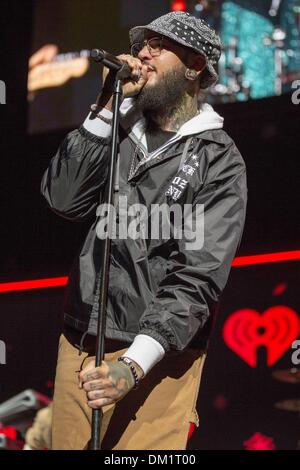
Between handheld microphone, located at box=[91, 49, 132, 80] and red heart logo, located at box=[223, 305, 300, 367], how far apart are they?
1.84m

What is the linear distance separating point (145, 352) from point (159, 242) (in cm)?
28

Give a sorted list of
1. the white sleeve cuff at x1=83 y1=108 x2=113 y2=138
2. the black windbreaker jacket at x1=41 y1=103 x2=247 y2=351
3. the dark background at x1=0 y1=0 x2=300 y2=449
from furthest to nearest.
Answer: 1. the dark background at x1=0 y1=0 x2=300 y2=449
2. the white sleeve cuff at x1=83 y1=108 x2=113 y2=138
3. the black windbreaker jacket at x1=41 y1=103 x2=247 y2=351

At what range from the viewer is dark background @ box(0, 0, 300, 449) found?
3531 mm

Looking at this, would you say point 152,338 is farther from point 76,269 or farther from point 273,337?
point 273,337

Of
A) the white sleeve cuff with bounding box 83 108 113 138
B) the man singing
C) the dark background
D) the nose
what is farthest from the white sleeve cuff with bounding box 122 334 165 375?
the dark background

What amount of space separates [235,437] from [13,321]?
114 centimetres

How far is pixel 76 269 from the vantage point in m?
2.04

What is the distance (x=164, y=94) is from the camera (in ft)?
6.93

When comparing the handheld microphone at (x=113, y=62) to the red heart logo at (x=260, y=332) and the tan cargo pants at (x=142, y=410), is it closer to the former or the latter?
the tan cargo pants at (x=142, y=410)

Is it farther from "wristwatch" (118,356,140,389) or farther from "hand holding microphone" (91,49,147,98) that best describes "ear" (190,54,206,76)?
"wristwatch" (118,356,140,389)

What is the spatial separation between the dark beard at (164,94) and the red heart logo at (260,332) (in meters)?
1.60

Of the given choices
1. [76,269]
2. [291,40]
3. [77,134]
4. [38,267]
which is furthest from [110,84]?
[38,267]

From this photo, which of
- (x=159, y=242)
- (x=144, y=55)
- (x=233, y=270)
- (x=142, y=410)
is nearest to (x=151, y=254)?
(x=159, y=242)

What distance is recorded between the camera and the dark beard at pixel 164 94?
2104 millimetres
